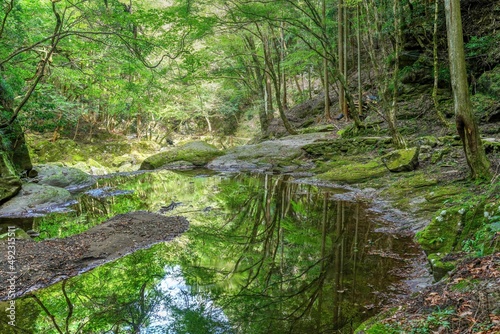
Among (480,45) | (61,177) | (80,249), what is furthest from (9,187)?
(480,45)

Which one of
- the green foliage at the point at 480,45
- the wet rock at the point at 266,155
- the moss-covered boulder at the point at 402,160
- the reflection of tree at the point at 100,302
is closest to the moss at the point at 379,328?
the reflection of tree at the point at 100,302

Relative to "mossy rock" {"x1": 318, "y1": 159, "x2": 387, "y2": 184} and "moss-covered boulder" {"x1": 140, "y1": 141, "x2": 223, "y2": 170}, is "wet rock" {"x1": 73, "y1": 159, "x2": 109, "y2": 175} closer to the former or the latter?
"moss-covered boulder" {"x1": 140, "y1": 141, "x2": 223, "y2": 170}

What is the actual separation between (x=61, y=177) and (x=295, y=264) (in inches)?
470

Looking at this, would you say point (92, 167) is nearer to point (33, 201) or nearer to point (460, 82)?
point (33, 201)

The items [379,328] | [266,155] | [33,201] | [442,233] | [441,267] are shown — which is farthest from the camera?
[266,155]

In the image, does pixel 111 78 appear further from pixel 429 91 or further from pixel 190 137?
pixel 190 137

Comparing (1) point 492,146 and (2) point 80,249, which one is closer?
(2) point 80,249

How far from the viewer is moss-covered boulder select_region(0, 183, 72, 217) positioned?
9.38 metres

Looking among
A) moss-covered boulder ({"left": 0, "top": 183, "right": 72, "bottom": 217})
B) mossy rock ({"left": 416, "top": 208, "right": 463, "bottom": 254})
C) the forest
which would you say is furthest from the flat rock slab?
mossy rock ({"left": 416, "top": 208, "right": 463, "bottom": 254})

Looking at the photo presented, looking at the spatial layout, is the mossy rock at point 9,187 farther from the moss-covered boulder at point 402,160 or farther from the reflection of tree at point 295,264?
the moss-covered boulder at point 402,160

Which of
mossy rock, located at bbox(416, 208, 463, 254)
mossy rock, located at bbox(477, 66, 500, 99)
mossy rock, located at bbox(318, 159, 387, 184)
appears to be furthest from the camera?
mossy rock, located at bbox(477, 66, 500, 99)

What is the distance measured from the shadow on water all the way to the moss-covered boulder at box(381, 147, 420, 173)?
1938 millimetres

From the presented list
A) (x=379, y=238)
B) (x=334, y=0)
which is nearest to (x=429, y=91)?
(x=334, y=0)

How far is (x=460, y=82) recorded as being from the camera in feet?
18.9
